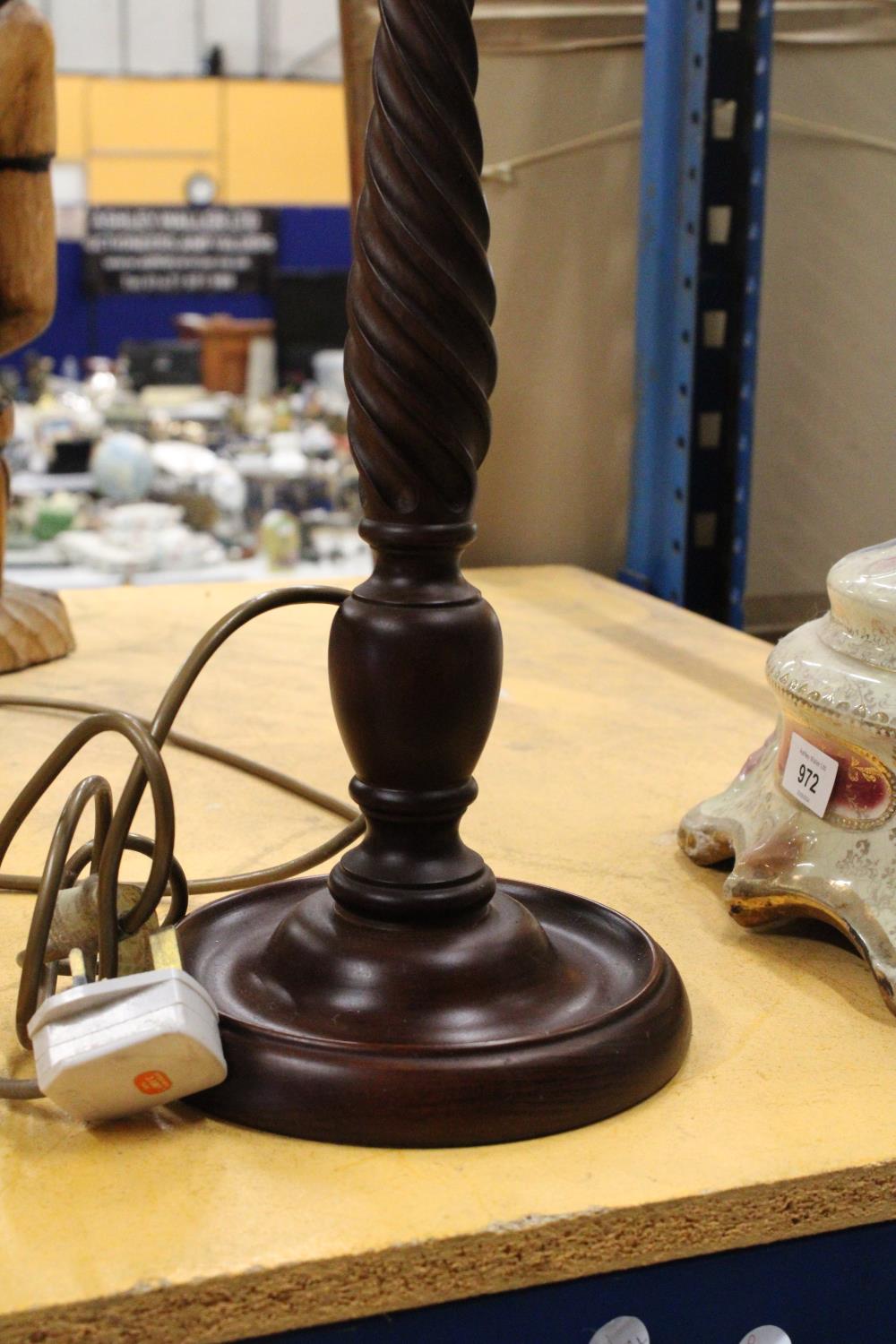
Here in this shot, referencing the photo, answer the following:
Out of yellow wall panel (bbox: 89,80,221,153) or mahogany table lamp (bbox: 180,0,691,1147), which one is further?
yellow wall panel (bbox: 89,80,221,153)

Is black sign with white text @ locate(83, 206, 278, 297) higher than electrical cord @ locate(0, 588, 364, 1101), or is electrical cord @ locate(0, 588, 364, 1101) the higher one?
black sign with white text @ locate(83, 206, 278, 297)

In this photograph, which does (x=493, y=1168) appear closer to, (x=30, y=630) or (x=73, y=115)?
(x=30, y=630)

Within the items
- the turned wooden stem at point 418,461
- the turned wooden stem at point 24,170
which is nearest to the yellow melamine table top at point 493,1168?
the turned wooden stem at point 418,461

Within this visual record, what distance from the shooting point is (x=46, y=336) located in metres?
7.41

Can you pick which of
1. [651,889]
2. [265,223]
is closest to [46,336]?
[265,223]

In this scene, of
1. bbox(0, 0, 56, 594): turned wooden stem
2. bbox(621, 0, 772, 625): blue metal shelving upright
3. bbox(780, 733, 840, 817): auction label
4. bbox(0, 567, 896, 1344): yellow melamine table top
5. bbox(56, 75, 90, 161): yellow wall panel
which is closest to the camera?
bbox(0, 567, 896, 1344): yellow melamine table top

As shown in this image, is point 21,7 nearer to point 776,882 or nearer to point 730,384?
point 730,384

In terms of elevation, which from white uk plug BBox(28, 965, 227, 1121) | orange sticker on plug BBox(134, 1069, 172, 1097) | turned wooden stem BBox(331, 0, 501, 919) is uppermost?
turned wooden stem BBox(331, 0, 501, 919)

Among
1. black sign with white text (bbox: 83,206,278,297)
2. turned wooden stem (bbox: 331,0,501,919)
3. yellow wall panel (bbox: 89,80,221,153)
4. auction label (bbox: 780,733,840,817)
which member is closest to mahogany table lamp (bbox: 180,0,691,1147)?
turned wooden stem (bbox: 331,0,501,919)

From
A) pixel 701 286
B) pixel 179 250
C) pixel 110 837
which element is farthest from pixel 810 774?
pixel 179 250

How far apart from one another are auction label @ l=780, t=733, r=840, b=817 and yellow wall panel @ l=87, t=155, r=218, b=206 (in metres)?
8.24

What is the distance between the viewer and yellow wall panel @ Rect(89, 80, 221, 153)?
8.26m

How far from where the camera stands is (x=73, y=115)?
8195mm

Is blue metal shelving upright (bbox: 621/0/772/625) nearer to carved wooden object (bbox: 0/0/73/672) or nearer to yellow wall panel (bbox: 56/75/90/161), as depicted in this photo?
carved wooden object (bbox: 0/0/73/672)
